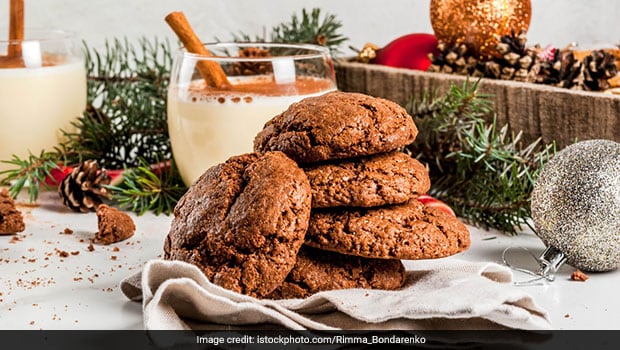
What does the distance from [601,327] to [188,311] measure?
65cm

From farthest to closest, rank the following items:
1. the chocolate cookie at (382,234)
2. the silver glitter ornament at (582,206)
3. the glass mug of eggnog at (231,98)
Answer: the glass mug of eggnog at (231,98)
the silver glitter ornament at (582,206)
the chocolate cookie at (382,234)

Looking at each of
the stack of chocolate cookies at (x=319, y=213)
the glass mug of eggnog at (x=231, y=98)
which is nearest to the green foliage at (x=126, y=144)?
the glass mug of eggnog at (x=231, y=98)

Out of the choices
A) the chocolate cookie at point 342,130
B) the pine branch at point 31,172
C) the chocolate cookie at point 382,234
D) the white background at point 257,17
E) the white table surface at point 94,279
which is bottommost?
the white table surface at point 94,279

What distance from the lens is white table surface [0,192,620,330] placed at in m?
1.36

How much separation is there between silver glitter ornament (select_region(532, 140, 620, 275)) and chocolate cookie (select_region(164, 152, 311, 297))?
48cm

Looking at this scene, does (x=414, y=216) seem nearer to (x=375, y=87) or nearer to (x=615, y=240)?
(x=615, y=240)

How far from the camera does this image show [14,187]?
204 centimetres

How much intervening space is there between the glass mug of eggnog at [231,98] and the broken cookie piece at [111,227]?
0.26m

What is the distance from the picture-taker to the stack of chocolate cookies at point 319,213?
4.33 ft

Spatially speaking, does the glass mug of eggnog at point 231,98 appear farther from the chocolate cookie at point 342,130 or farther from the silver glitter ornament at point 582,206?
the silver glitter ornament at point 582,206

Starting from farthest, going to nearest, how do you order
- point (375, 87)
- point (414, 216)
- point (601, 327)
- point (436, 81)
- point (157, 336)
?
1. point (375, 87)
2. point (436, 81)
3. point (414, 216)
4. point (601, 327)
5. point (157, 336)

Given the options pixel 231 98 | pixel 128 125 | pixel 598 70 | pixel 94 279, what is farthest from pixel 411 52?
pixel 94 279

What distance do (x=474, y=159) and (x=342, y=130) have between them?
2.15 feet

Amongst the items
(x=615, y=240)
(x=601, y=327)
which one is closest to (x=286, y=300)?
(x=601, y=327)
